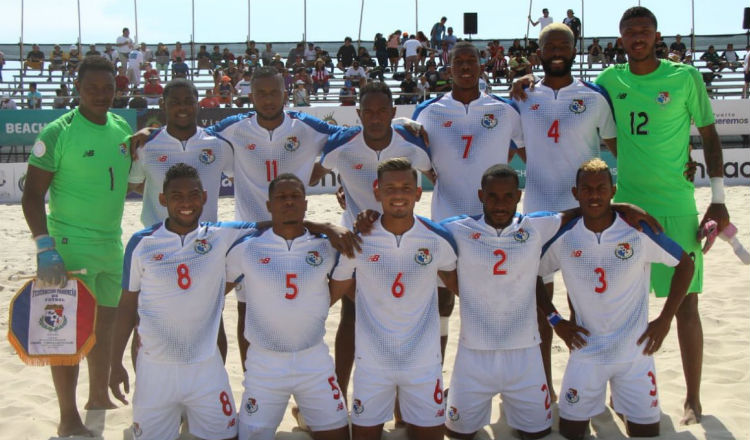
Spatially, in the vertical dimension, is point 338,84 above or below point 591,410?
above

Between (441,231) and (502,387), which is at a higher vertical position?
(441,231)

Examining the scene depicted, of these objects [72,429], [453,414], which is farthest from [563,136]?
[72,429]

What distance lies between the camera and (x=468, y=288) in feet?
13.9

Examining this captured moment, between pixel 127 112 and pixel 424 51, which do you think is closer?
pixel 127 112

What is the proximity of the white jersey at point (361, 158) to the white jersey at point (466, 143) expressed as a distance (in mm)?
135

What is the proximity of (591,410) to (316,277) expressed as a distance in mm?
1733

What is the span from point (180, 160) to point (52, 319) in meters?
1.23

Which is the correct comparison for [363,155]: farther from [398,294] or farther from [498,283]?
[498,283]

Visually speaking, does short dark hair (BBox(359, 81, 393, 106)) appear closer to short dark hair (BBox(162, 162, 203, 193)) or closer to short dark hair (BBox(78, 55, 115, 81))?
short dark hair (BBox(162, 162, 203, 193))

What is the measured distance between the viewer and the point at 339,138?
16.0 feet

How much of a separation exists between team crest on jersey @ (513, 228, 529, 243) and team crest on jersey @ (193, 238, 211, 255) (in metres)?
1.72

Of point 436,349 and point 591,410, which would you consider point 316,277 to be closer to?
point 436,349

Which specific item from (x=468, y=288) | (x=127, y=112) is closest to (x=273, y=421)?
(x=468, y=288)

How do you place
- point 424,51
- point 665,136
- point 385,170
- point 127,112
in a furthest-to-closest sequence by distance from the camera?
point 424,51 → point 127,112 → point 665,136 → point 385,170
